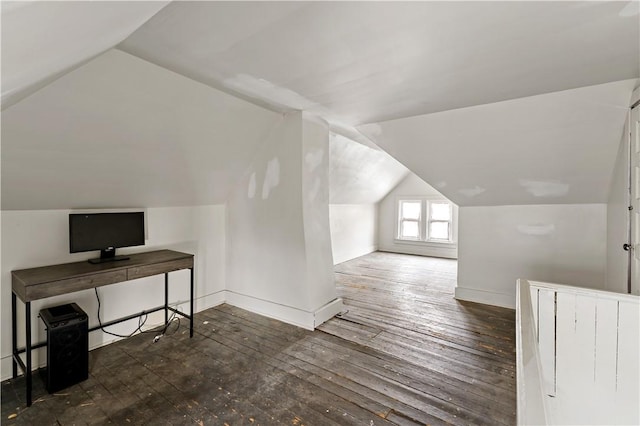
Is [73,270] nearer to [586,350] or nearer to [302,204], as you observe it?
[302,204]

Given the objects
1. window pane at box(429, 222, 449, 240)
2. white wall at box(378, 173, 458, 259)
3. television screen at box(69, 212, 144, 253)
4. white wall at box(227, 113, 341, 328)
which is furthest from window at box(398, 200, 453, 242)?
television screen at box(69, 212, 144, 253)

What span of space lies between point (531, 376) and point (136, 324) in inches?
135

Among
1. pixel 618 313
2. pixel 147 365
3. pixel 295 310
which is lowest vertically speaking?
pixel 147 365

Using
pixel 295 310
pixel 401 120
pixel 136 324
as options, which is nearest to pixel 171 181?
pixel 136 324

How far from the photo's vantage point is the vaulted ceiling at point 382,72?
1.37 m

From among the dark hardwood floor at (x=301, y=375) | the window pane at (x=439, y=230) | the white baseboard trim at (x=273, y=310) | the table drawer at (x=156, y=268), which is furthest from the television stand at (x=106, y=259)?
the window pane at (x=439, y=230)

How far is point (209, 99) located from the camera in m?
2.60

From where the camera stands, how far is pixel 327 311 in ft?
11.5

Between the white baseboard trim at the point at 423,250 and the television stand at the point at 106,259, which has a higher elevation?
the television stand at the point at 106,259

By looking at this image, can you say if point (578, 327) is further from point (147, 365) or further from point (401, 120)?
point (147, 365)

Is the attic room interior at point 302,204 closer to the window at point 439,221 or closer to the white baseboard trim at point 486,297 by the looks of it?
the white baseboard trim at point 486,297

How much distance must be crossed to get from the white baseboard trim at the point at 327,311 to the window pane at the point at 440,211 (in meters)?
4.43

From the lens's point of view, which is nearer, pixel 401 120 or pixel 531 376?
pixel 531 376

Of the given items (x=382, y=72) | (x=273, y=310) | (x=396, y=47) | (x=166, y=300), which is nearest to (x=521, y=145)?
(x=382, y=72)
